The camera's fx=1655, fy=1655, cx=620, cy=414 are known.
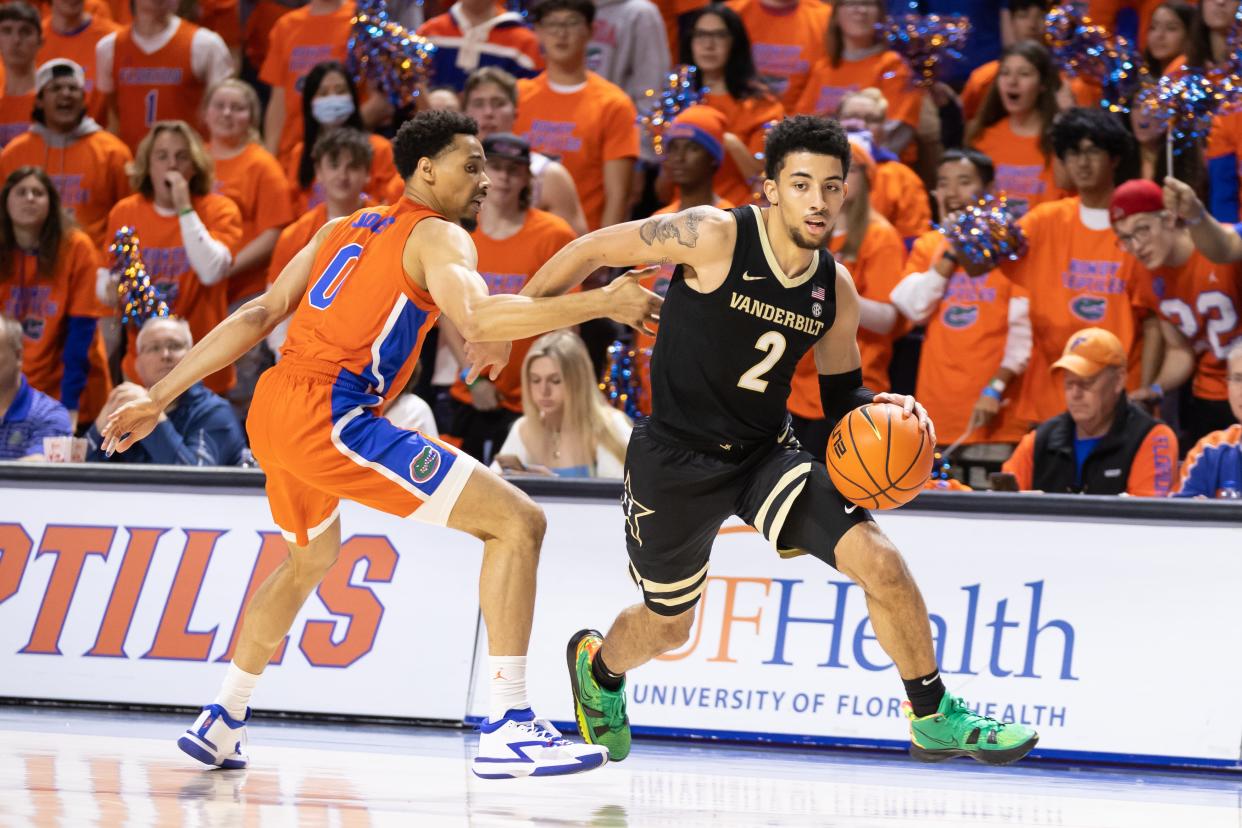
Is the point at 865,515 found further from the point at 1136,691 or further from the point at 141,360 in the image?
the point at 141,360

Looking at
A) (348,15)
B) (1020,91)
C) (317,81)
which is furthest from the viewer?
(348,15)

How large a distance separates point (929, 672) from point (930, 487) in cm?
176

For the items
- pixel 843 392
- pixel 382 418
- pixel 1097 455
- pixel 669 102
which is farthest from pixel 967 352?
pixel 382 418

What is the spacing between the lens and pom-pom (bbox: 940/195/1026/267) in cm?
802

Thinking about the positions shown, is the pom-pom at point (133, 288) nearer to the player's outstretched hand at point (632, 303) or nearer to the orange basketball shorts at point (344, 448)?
the orange basketball shorts at point (344, 448)

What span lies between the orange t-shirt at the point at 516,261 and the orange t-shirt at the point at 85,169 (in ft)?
9.28

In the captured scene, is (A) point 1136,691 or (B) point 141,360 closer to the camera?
(A) point 1136,691

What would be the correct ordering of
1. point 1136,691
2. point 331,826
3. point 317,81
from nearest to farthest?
1. point 331,826
2. point 1136,691
3. point 317,81

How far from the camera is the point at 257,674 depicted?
19.0 ft

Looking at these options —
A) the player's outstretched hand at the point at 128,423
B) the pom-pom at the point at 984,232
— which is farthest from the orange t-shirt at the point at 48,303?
the pom-pom at the point at 984,232

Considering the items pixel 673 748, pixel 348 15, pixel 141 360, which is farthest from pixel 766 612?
pixel 348 15

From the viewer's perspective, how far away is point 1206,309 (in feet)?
25.7

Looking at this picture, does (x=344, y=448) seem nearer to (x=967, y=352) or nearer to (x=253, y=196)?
(x=967, y=352)

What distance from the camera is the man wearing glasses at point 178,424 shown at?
304 inches
